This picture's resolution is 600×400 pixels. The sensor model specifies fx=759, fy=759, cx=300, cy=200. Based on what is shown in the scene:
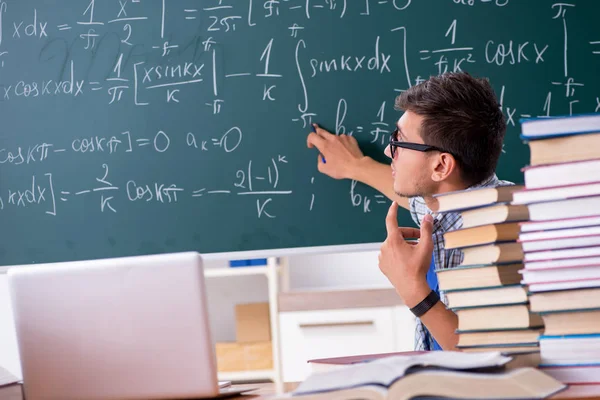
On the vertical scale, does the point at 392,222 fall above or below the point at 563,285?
above

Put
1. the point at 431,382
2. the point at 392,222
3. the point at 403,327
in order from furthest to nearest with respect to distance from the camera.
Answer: the point at 403,327
the point at 392,222
the point at 431,382

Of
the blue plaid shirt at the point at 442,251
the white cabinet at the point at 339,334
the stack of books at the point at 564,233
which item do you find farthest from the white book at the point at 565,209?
the white cabinet at the point at 339,334

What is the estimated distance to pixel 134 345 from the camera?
4.85ft

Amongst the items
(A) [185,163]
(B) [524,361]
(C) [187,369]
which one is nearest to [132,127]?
(A) [185,163]

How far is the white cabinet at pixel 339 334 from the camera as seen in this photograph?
3805mm

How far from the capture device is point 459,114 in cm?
197

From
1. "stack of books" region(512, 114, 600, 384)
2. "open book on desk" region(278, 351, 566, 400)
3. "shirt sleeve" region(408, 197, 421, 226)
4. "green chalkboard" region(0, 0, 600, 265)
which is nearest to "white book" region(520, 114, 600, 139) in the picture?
"stack of books" region(512, 114, 600, 384)

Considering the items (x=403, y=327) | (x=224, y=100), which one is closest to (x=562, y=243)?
(x=224, y=100)

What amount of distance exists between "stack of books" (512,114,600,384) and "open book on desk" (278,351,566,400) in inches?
7.8

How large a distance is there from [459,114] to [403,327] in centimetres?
203

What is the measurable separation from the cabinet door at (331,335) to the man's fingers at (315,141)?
4.58 ft

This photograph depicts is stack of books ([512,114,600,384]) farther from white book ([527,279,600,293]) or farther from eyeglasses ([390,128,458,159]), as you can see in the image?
eyeglasses ([390,128,458,159])

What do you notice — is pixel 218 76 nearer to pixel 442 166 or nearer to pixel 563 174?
pixel 442 166

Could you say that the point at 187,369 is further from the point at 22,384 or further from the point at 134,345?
the point at 22,384
